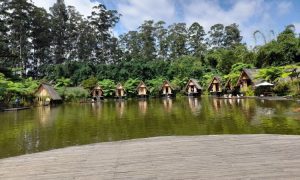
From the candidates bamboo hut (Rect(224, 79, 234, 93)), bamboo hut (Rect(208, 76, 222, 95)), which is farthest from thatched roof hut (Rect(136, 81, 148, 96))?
bamboo hut (Rect(224, 79, 234, 93))

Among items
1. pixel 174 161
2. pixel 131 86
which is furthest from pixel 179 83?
pixel 174 161

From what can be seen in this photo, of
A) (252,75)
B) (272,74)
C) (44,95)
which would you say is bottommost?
(44,95)

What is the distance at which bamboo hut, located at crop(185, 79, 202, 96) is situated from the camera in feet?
160

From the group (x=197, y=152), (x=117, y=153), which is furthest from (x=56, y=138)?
(x=197, y=152)

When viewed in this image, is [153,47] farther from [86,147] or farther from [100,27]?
[86,147]

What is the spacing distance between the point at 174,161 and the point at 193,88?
1738 inches

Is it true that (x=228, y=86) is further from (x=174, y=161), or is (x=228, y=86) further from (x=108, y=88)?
(x=174, y=161)

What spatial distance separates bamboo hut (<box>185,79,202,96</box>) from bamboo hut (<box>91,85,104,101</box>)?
41.8 ft

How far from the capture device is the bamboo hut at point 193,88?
160 feet

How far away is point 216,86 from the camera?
45.8 meters

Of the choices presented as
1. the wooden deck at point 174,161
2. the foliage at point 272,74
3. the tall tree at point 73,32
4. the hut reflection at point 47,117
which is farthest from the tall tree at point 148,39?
the wooden deck at point 174,161

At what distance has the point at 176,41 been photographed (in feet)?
231

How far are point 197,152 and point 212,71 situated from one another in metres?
51.4

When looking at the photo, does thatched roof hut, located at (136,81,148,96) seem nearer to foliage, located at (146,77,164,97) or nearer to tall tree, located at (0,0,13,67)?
foliage, located at (146,77,164,97)
